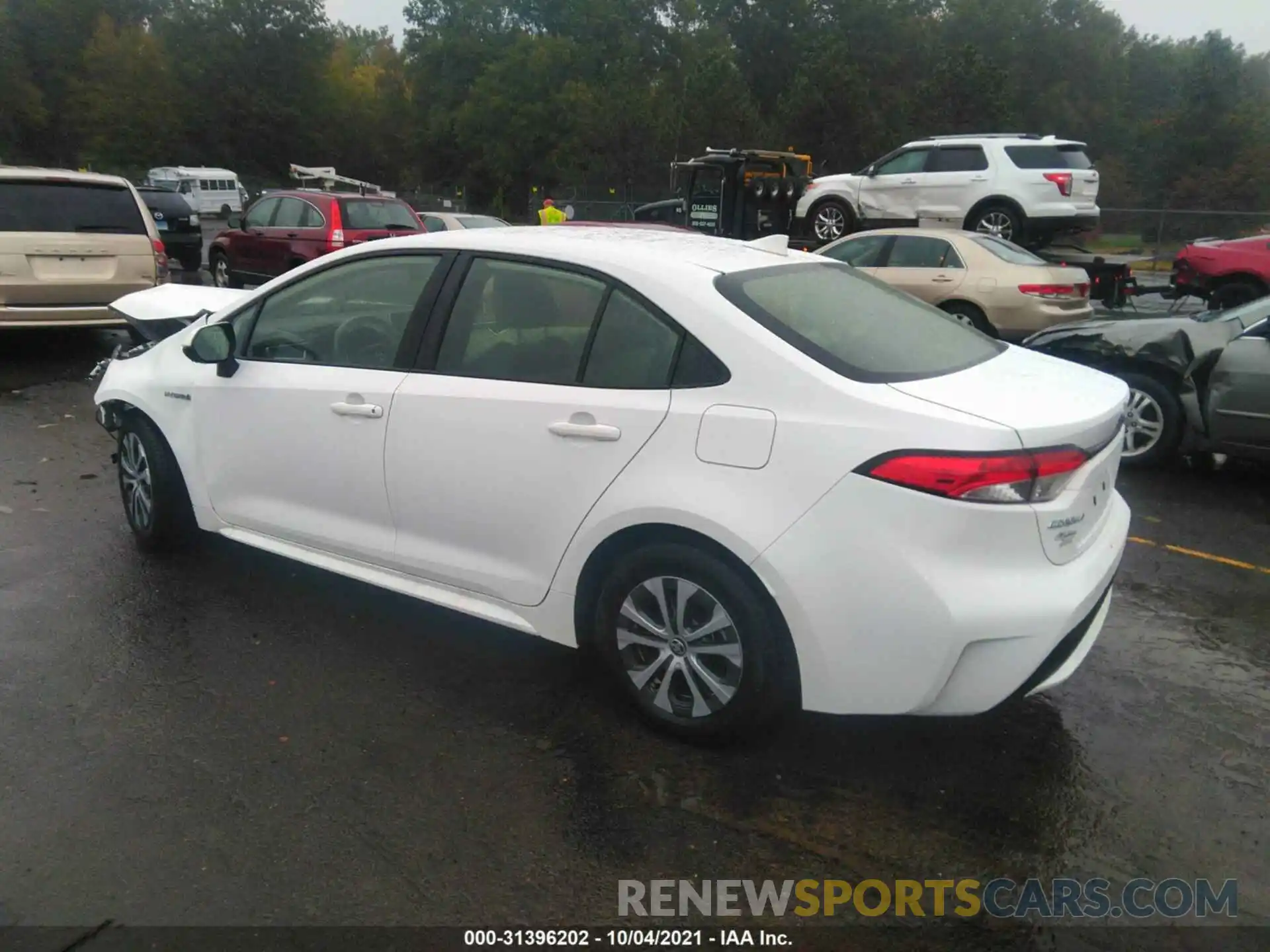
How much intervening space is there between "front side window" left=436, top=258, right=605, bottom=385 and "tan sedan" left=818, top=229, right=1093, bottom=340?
768 centimetres

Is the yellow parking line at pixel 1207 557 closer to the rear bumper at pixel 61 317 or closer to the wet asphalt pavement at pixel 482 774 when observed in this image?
the wet asphalt pavement at pixel 482 774

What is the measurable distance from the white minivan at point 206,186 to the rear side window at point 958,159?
1599 inches

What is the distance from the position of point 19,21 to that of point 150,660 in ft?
297

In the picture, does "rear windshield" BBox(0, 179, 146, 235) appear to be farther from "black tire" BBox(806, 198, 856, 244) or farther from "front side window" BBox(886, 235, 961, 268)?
"black tire" BBox(806, 198, 856, 244)

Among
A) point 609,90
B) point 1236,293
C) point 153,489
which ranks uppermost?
point 609,90

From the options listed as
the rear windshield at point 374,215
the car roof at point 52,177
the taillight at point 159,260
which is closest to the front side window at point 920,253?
the rear windshield at point 374,215

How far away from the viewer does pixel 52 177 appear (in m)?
9.27

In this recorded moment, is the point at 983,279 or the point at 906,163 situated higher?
the point at 906,163

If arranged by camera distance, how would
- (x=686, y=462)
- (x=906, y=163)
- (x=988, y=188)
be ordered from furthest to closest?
1. (x=906, y=163)
2. (x=988, y=188)
3. (x=686, y=462)

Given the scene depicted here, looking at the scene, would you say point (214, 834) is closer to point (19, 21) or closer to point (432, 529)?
point (432, 529)

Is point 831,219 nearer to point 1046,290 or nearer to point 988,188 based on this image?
point 988,188

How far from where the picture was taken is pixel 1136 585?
4914 mm

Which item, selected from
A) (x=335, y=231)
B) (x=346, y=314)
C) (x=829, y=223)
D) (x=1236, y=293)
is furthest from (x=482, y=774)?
(x=1236, y=293)

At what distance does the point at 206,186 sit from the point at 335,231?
41.8 metres
